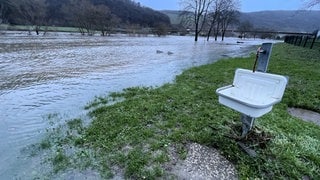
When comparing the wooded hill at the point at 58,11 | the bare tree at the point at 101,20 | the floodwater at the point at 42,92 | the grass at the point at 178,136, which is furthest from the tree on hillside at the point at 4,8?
the grass at the point at 178,136

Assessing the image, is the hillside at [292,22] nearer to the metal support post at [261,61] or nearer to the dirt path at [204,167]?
the metal support post at [261,61]

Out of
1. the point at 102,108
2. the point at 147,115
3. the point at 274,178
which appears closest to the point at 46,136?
the point at 102,108

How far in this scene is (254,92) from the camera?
3.11 metres

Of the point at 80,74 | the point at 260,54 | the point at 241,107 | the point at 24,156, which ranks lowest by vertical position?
the point at 80,74

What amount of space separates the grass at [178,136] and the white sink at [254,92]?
65 cm

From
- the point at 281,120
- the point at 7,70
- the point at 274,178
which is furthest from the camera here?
the point at 7,70

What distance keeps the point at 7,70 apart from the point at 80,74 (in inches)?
107

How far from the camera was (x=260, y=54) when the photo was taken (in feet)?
10.1

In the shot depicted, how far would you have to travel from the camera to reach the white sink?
2660 millimetres

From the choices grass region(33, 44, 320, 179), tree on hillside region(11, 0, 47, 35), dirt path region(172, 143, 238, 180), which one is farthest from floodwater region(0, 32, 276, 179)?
tree on hillside region(11, 0, 47, 35)

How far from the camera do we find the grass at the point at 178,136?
9.41 feet

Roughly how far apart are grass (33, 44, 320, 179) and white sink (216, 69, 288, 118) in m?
0.65

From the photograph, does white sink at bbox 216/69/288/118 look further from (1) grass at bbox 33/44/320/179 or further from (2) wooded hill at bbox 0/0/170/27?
(2) wooded hill at bbox 0/0/170/27

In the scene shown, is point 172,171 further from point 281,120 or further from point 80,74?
point 80,74
